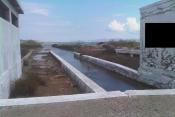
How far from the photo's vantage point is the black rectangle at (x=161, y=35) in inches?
391

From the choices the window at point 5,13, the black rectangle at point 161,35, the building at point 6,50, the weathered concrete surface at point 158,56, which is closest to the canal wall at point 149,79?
the weathered concrete surface at point 158,56

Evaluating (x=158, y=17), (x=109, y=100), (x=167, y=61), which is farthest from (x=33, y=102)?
(x=158, y=17)

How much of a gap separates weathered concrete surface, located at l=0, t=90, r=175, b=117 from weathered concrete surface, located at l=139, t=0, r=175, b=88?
3498mm

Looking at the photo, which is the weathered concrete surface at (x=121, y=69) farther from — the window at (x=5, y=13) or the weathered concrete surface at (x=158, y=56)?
the window at (x=5, y=13)

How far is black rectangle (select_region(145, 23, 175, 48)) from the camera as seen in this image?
391 inches

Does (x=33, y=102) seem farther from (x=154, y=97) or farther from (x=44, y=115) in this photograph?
(x=154, y=97)

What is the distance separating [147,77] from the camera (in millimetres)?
12039

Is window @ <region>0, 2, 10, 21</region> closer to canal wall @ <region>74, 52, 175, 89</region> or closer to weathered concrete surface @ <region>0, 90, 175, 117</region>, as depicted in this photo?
weathered concrete surface @ <region>0, 90, 175, 117</region>

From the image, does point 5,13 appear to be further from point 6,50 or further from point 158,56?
point 158,56

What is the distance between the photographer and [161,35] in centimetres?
992

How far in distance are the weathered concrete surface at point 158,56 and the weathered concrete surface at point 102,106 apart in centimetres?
350

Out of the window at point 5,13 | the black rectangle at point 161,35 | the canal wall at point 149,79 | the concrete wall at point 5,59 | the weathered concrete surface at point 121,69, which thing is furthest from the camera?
the weathered concrete surface at point 121,69

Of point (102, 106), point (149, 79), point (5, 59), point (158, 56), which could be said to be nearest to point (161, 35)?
point (158, 56)

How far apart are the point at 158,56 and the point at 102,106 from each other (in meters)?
5.84
